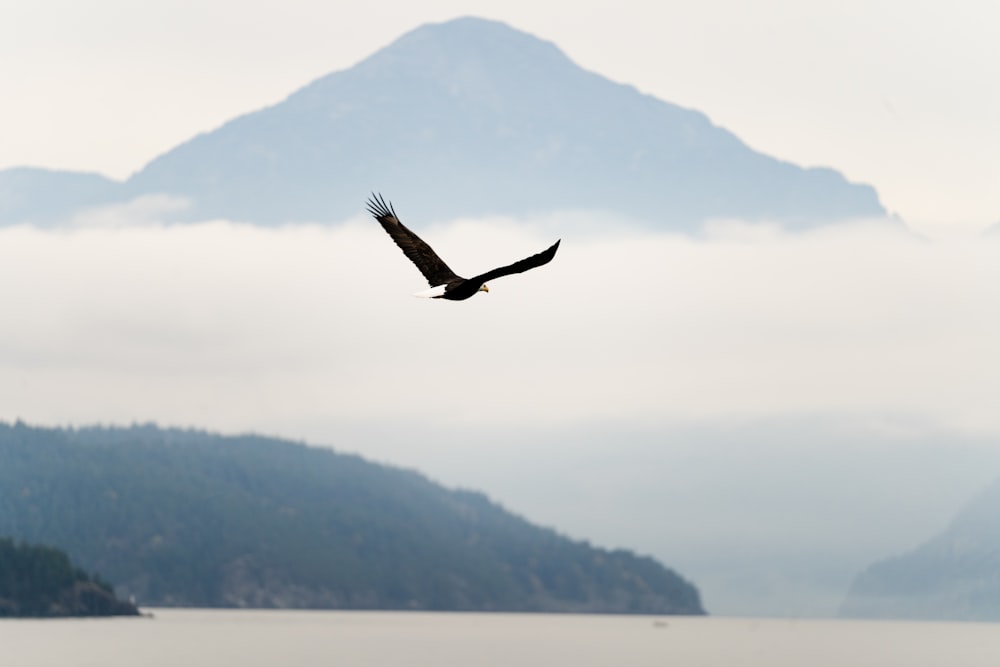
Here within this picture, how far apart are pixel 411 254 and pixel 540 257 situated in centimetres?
734

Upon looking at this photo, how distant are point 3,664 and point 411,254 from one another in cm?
15281

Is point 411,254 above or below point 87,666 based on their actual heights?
above

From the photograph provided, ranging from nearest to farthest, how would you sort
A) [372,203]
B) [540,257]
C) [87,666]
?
[540,257] < [372,203] < [87,666]

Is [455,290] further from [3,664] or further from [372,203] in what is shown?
[3,664]

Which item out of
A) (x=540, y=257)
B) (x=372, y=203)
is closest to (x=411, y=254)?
(x=372, y=203)

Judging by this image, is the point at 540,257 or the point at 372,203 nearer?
the point at 540,257

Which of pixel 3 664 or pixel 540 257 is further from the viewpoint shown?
pixel 3 664

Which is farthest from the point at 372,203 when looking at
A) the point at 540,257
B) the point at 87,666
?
the point at 87,666

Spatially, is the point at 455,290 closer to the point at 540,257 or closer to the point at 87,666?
the point at 540,257

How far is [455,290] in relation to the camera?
194ft

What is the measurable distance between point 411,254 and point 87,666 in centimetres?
14825

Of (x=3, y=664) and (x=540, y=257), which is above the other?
(x=540, y=257)

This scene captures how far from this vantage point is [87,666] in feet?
649

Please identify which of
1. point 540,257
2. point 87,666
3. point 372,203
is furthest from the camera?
point 87,666
